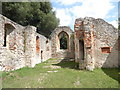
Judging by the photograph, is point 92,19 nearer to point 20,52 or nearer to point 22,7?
point 20,52

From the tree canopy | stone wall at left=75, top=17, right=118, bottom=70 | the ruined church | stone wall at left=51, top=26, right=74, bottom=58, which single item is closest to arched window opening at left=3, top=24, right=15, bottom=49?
the ruined church

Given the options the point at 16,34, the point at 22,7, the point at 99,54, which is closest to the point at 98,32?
the point at 99,54

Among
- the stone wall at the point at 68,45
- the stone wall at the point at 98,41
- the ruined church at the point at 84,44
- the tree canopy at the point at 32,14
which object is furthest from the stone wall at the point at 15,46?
the tree canopy at the point at 32,14

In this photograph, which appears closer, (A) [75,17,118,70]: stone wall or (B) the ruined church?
(B) the ruined church

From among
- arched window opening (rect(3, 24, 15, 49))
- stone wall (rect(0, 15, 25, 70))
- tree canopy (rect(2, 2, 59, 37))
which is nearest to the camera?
stone wall (rect(0, 15, 25, 70))

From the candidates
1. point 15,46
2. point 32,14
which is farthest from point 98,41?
point 32,14

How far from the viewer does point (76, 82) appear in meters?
5.61

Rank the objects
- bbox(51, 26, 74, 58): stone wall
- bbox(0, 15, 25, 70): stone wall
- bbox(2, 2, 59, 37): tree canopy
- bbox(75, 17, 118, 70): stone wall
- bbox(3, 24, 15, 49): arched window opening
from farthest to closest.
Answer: bbox(51, 26, 74, 58): stone wall → bbox(2, 2, 59, 37): tree canopy → bbox(3, 24, 15, 49): arched window opening → bbox(75, 17, 118, 70): stone wall → bbox(0, 15, 25, 70): stone wall

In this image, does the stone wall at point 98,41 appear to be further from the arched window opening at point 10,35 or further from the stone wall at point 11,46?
the arched window opening at point 10,35

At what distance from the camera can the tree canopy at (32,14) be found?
1669cm

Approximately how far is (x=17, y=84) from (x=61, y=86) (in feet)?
6.98

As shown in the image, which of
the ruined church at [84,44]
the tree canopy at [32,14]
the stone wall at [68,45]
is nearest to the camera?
the ruined church at [84,44]

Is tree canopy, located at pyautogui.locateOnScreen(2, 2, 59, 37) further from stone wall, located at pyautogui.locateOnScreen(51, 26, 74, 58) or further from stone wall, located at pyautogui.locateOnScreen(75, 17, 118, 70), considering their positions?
stone wall, located at pyautogui.locateOnScreen(75, 17, 118, 70)

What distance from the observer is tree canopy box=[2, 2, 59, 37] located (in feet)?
54.7
